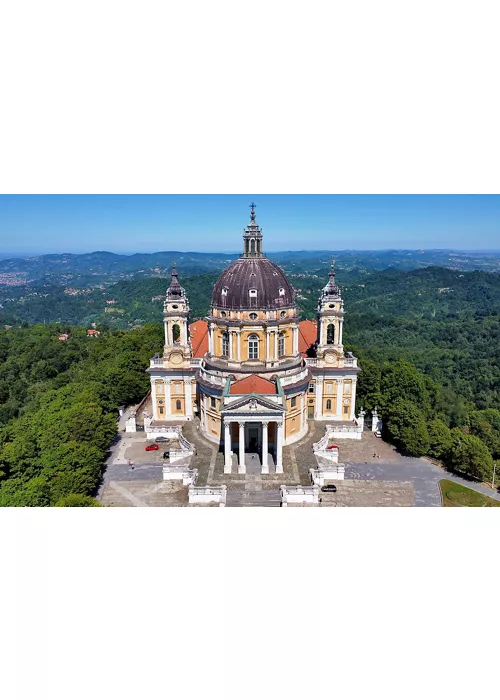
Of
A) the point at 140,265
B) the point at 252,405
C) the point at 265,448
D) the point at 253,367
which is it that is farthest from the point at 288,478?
the point at 140,265

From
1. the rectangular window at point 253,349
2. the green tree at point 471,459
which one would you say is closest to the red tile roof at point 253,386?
the rectangular window at point 253,349

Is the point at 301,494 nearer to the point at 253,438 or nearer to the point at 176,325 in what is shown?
the point at 253,438

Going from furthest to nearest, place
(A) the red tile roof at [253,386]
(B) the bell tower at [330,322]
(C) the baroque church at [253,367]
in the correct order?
(B) the bell tower at [330,322] < (A) the red tile roof at [253,386] < (C) the baroque church at [253,367]

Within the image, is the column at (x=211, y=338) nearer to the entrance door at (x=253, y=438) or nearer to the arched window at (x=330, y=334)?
the entrance door at (x=253, y=438)

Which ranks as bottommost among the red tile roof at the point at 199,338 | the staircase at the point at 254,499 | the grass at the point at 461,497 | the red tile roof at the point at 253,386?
the grass at the point at 461,497

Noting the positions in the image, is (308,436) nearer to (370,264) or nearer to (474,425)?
(474,425)

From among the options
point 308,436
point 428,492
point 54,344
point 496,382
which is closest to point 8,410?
point 54,344
